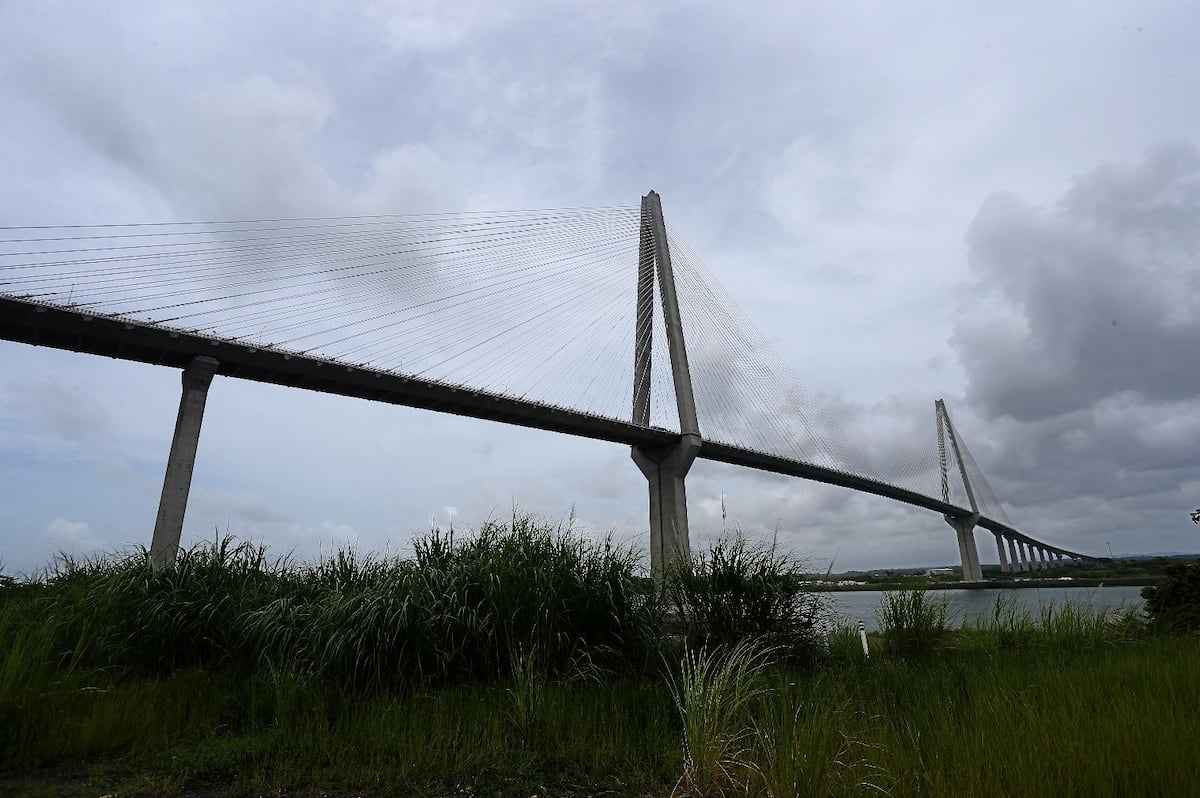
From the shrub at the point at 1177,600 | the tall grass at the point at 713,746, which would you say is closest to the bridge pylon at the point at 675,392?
the shrub at the point at 1177,600

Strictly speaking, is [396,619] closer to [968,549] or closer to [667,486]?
[667,486]

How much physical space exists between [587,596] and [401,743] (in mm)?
A: 2307

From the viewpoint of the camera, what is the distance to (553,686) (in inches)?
197

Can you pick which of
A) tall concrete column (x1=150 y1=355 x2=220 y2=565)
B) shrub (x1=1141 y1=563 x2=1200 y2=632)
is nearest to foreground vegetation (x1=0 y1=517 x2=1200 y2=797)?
shrub (x1=1141 y1=563 x2=1200 y2=632)

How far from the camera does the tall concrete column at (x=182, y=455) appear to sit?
19656mm

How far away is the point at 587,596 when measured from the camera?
6.03m

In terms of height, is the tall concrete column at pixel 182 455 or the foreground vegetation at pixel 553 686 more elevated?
the tall concrete column at pixel 182 455

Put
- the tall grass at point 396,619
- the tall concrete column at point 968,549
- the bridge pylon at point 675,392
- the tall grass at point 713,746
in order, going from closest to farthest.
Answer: the tall grass at point 713,746
the tall grass at point 396,619
the bridge pylon at point 675,392
the tall concrete column at point 968,549

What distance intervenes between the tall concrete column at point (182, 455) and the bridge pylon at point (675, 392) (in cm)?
1955

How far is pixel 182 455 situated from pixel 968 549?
62.6 m

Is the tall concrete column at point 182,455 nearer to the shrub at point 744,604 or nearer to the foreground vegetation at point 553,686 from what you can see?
the foreground vegetation at point 553,686

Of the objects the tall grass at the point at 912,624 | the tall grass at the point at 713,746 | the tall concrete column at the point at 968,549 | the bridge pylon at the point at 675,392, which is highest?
the bridge pylon at the point at 675,392

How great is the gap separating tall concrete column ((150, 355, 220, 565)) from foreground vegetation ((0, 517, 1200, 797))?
12586 millimetres

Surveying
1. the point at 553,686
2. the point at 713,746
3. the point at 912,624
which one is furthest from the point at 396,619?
the point at 912,624
